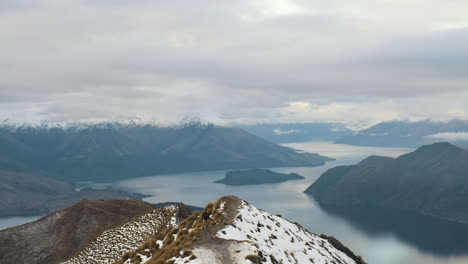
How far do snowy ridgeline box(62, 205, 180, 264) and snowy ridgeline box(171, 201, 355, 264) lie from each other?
20.8 meters

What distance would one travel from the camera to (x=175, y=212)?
61.6 meters

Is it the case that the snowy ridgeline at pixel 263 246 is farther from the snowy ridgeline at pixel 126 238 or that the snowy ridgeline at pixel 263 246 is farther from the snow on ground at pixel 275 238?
the snowy ridgeline at pixel 126 238

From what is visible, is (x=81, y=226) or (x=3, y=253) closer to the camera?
(x=3, y=253)

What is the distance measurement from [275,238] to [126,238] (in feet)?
106

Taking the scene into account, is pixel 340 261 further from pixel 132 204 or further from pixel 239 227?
pixel 132 204

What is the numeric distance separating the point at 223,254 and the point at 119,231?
4263 centimetres

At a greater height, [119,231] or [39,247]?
[119,231]

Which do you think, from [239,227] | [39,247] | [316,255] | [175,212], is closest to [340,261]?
[316,255]

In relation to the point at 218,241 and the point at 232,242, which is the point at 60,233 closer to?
the point at 218,241

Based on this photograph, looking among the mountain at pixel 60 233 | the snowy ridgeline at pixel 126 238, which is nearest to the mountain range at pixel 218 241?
the snowy ridgeline at pixel 126 238

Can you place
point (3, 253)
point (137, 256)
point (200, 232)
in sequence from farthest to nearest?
point (3, 253), point (137, 256), point (200, 232)

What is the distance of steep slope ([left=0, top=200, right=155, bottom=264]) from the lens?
105 m

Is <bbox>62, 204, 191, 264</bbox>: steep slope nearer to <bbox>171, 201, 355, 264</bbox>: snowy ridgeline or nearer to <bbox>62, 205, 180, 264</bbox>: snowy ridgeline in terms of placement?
<bbox>62, 205, 180, 264</bbox>: snowy ridgeline

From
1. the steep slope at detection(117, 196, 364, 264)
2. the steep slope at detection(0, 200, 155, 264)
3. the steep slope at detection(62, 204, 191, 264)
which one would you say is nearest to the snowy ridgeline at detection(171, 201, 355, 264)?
the steep slope at detection(117, 196, 364, 264)
